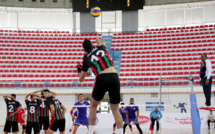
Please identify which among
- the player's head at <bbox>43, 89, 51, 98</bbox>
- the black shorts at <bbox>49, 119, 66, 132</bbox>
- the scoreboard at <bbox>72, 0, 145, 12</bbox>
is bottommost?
the black shorts at <bbox>49, 119, 66, 132</bbox>

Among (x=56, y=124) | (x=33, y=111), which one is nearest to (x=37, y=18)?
(x=33, y=111)

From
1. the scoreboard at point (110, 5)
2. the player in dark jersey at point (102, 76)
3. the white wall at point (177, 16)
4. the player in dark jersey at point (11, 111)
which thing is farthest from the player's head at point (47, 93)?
the white wall at point (177, 16)

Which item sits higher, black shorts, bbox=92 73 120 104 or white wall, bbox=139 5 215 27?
white wall, bbox=139 5 215 27

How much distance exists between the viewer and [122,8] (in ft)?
91.8

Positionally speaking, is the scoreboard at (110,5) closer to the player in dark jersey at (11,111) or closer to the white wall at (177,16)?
the white wall at (177,16)

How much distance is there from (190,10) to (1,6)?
15.9 meters

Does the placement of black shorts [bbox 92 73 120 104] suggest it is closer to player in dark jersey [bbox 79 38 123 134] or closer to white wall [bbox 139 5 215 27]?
player in dark jersey [bbox 79 38 123 134]

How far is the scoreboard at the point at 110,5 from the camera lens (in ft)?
90.9

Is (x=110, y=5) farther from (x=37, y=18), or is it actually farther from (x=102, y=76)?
(x=102, y=76)

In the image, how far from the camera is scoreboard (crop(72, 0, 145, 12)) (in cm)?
2770

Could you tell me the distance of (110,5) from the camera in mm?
27750

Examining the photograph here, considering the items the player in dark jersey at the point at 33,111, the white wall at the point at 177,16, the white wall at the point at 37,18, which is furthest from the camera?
the white wall at the point at 37,18

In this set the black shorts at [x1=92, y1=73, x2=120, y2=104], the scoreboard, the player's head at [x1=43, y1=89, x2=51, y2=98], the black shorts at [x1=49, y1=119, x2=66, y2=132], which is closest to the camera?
the black shorts at [x1=92, y1=73, x2=120, y2=104]

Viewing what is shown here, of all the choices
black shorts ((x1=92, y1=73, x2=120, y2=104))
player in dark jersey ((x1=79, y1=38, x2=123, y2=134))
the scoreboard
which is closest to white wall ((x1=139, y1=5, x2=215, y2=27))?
the scoreboard
